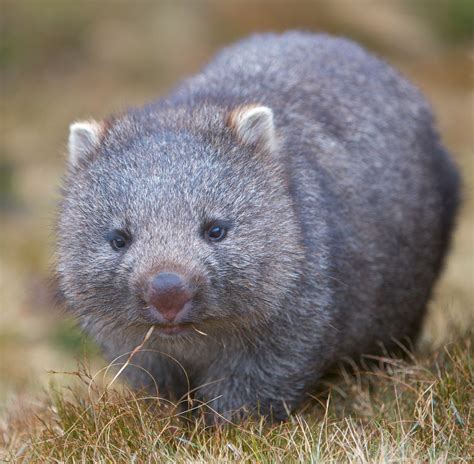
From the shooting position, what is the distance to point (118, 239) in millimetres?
5484

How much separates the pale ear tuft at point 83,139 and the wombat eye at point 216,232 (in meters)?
1.03

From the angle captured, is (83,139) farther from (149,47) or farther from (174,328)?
(149,47)

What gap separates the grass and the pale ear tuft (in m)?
1.27

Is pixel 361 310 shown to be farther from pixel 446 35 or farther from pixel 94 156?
pixel 446 35

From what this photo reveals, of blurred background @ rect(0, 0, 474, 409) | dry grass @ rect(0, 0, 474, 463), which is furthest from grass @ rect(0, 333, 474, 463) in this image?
blurred background @ rect(0, 0, 474, 409)

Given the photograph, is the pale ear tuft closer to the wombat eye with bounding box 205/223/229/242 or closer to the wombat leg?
the wombat eye with bounding box 205/223/229/242

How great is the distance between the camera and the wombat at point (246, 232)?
5.37 meters

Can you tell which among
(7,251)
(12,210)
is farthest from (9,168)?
(7,251)

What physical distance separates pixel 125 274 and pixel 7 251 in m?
8.27

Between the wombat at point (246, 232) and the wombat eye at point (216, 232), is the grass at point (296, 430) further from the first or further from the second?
the wombat eye at point (216, 232)

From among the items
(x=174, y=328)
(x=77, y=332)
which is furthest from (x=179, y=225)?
(x=77, y=332)

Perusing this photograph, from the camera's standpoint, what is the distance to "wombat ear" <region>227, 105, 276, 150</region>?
5.88 metres

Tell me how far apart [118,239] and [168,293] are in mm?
658

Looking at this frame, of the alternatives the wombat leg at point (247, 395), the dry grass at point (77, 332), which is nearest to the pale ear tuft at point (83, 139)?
the dry grass at point (77, 332)
